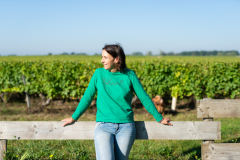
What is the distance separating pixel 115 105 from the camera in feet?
8.48

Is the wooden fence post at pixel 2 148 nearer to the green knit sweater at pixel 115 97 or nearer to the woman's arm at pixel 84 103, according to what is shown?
the woman's arm at pixel 84 103

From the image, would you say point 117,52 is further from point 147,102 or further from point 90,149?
point 90,149

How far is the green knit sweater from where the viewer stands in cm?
258

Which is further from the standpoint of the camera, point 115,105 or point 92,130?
point 92,130

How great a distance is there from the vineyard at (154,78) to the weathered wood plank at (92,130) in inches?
222

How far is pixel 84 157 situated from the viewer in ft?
11.3

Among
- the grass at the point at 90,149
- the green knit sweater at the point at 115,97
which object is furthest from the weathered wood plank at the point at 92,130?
the grass at the point at 90,149

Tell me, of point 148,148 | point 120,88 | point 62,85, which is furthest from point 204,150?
point 62,85

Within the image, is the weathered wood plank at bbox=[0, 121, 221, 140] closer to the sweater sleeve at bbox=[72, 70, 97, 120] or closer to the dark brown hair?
the sweater sleeve at bbox=[72, 70, 97, 120]

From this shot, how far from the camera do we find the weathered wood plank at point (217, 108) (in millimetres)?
2787

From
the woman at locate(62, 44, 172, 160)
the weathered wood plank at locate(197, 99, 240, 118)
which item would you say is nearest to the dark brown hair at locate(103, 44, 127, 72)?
the woman at locate(62, 44, 172, 160)

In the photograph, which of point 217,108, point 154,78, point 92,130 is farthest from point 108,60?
point 154,78

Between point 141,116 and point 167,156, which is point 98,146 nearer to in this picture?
point 167,156

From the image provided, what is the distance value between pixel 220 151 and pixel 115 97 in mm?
1385
